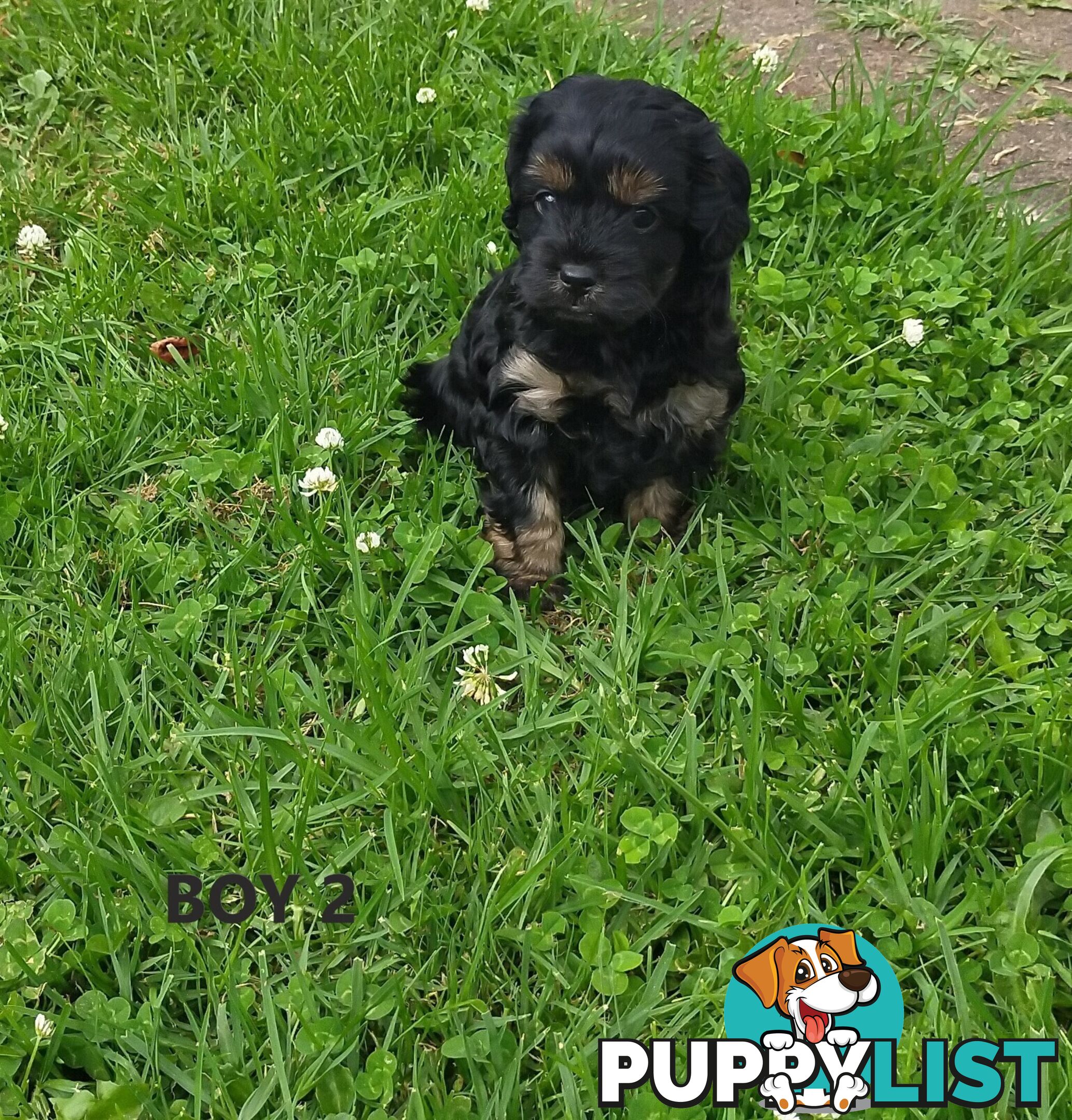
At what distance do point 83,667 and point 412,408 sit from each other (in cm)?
120

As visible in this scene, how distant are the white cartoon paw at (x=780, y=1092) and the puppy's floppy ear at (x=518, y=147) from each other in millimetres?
1963

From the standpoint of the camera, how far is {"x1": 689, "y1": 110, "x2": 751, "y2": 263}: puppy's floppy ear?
234 centimetres

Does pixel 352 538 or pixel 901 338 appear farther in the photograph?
pixel 901 338

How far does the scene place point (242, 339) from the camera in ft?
10.8

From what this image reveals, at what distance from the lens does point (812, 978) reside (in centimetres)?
188

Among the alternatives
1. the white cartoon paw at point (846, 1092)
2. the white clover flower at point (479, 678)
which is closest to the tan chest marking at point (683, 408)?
the white clover flower at point (479, 678)

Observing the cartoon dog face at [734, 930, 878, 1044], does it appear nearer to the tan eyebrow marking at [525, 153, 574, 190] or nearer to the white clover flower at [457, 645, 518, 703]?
the white clover flower at [457, 645, 518, 703]

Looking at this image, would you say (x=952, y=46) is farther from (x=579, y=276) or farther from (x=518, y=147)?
(x=579, y=276)

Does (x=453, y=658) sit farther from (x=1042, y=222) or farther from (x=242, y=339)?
(x=1042, y=222)

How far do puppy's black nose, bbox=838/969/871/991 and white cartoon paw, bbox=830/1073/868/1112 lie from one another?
0.51 ft

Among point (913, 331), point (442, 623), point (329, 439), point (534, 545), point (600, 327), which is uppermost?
point (600, 327)

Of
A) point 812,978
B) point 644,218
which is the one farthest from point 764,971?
point 644,218

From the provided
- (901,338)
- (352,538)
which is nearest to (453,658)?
(352,538)

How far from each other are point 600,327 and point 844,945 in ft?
4.52
